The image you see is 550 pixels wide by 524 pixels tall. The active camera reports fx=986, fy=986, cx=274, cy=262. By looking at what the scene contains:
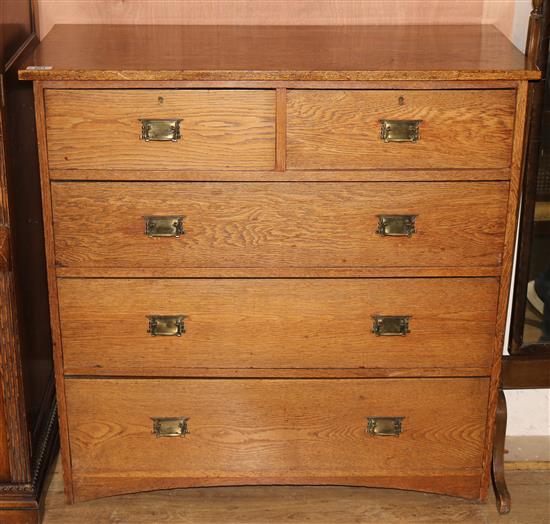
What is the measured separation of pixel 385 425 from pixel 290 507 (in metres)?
0.38

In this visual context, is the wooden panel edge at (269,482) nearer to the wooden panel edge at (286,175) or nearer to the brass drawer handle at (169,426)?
the brass drawer handle at (169,426)

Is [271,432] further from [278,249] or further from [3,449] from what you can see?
[3,449]

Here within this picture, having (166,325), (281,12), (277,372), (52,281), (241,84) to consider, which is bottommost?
(277,372)

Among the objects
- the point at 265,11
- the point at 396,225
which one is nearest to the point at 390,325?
the point at 396,225

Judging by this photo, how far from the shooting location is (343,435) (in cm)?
266

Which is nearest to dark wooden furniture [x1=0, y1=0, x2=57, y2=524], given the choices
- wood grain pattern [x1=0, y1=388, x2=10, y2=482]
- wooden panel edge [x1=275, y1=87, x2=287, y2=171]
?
wood grain pattern [x1=0, y1=388, x2=10, y2=482]

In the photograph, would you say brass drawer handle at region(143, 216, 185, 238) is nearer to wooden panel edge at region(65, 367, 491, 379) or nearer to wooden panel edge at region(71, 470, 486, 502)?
wooden panel edge at region(65, 367, 491, 379)

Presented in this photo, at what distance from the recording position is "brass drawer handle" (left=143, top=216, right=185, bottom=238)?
242 cm

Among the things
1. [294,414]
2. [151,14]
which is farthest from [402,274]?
[151,14]

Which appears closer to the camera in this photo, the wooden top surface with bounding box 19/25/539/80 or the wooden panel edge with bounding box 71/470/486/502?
the wooden top surface with bounding box 19/25/539/80

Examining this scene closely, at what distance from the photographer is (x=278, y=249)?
8.06 feet

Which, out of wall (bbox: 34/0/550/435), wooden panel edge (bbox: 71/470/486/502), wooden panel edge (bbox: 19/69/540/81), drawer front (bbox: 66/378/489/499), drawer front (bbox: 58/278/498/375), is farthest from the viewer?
wall (bbox: 34/0/550/435)

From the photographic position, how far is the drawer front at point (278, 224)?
2.40 meters

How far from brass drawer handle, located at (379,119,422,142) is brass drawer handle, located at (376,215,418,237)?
0.20 m
